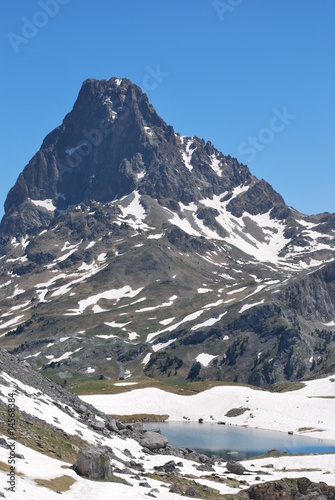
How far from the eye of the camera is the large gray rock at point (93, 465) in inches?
1768

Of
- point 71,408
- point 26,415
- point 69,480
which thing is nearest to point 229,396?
point 71,408

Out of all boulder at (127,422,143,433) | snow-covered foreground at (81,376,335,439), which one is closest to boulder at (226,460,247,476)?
boulder at (127,422,143,433)

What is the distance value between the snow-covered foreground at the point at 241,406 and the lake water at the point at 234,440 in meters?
6.60

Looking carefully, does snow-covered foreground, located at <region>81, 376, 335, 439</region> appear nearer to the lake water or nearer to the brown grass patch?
the lake water

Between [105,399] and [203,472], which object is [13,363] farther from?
[105,399]

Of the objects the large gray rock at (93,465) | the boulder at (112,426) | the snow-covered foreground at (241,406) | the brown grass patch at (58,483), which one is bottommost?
the brown grass patch at (58,483)

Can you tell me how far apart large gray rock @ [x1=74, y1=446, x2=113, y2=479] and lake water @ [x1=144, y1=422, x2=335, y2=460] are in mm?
48631

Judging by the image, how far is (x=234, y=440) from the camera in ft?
376

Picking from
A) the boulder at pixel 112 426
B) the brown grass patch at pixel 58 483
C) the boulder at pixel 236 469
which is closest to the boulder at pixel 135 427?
the boulder at pixel 112 426

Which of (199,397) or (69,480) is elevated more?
(199,397)

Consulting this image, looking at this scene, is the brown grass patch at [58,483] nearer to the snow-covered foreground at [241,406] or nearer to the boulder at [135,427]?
the boulder at [135,427]

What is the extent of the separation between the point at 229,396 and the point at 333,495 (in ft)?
365

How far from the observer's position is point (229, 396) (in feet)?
520

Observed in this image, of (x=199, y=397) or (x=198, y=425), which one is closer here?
(x=198, y=425)
